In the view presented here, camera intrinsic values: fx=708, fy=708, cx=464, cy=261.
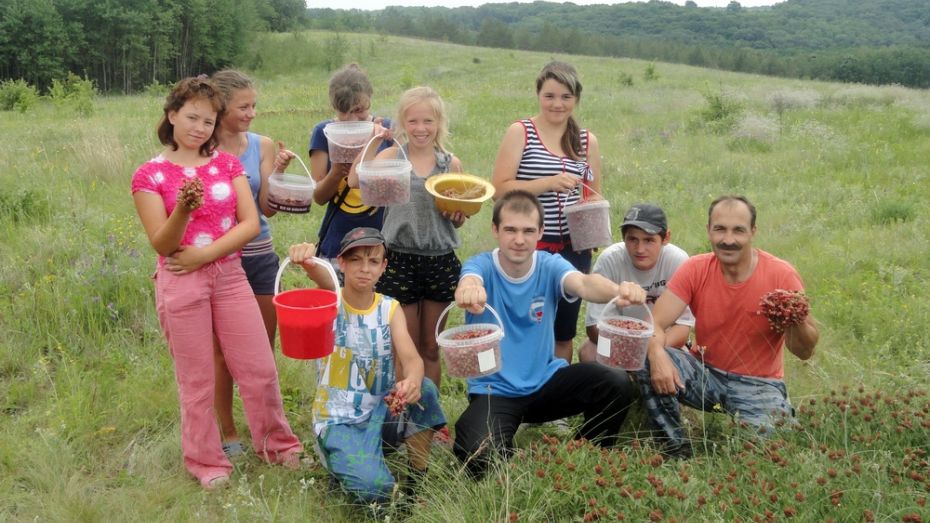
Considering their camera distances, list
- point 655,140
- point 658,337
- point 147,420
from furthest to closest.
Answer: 1. point 655,140
2. point 147,420
3. point 658,337

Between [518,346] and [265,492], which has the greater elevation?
[518,346]

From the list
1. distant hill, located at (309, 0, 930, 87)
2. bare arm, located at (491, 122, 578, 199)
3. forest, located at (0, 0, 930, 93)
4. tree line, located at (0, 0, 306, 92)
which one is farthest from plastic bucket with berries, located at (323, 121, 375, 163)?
distant hill, located at (309, 0, 930, 87)

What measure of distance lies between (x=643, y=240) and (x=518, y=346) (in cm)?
87

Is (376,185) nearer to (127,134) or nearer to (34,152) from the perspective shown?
(34,152)

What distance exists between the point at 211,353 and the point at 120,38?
45871mm

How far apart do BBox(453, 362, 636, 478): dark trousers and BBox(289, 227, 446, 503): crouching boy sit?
172 mm

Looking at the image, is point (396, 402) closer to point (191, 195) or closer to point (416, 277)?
point (416, 277)

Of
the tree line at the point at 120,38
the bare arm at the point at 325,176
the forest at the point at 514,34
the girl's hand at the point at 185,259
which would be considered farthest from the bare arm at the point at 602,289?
the tree line at the point at 120,38

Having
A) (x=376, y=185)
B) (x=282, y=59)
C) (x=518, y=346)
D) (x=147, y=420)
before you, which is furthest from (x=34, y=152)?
(x=282, y=59)

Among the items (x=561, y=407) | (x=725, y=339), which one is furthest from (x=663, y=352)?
(x=561, y=407)

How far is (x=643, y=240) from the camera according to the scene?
3543mm

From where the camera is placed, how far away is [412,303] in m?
3.53

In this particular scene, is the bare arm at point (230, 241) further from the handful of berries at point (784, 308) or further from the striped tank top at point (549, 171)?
the handful of berries at point (784, 308)

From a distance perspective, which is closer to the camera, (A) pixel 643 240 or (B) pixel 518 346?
(B) pixel 518 346
